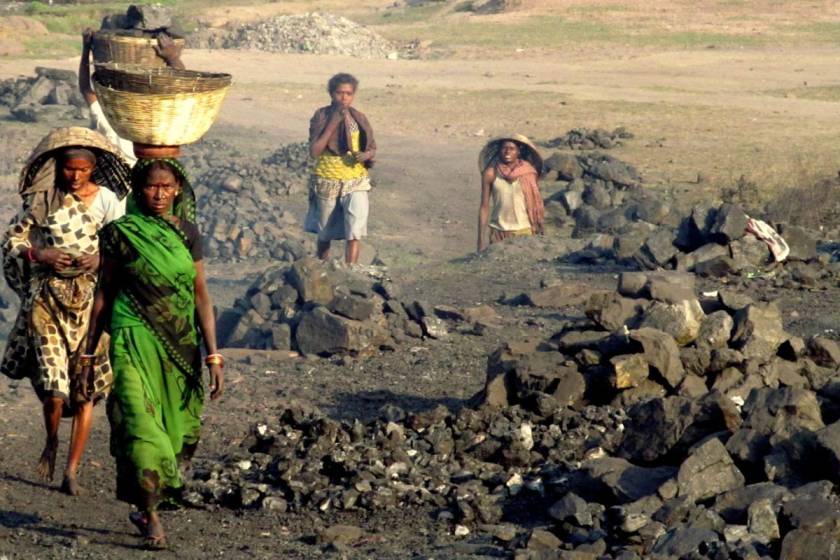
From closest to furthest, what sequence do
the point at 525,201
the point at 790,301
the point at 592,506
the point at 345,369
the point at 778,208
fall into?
the point at 592,506 → the point at 345,369 → the point at 790,301 → the point at 525,201 → the point at 778,208

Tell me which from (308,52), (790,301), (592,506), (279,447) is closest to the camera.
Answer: (592,506)

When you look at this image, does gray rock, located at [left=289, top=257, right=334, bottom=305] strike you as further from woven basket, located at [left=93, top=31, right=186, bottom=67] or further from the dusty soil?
woven basket, located at [left=93, top=31, right=186, bottom=67]

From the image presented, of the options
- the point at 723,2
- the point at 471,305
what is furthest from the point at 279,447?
the point at 723,2

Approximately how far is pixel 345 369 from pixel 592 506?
3811mm

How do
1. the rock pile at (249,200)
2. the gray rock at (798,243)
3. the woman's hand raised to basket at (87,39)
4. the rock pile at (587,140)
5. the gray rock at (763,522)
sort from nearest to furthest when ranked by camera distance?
the gray rock at (763,522)
the woman's hand raised to basket at (87,39)
the gray rock at (798,243)
the rock pile at (249,200)
the rock pile at (587,140)

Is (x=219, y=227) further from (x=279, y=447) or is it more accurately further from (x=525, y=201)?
(x=279, y=447)

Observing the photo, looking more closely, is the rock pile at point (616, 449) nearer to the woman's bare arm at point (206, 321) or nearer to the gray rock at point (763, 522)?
the gray rock at point (763, 522)

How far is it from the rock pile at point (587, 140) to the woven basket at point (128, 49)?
9877 mm

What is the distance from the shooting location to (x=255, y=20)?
42.6 m

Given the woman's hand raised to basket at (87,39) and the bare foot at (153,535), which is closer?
the bare foot at (153,535)

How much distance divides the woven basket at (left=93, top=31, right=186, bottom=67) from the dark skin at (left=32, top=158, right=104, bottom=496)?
481cm

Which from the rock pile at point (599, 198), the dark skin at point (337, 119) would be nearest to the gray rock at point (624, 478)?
the dark skin at point (337, 119)

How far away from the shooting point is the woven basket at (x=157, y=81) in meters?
6.69

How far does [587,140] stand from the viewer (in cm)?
2034
